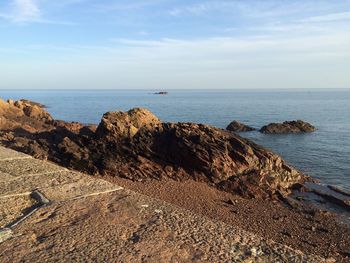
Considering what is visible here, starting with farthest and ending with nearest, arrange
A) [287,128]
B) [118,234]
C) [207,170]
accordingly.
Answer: [287,128]
[207,170]
[118,234]

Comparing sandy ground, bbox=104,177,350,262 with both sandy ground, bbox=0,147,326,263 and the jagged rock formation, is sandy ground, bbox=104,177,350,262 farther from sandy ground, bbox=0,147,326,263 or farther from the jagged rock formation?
sandy ground, bbox=0,147,326,263

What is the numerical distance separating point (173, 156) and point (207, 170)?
1899 mm

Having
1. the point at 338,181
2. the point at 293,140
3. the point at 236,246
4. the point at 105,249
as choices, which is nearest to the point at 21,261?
the point at 105,249

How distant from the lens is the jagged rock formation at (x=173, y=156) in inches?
710

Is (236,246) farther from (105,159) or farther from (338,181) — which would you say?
(338,181)

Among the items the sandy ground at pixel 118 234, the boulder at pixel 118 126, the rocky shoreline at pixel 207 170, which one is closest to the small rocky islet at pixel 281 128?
the rocky shoreline at pixel 207 170

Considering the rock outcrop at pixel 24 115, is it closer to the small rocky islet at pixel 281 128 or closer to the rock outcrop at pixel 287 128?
the small rocky islet at pixel 281 128

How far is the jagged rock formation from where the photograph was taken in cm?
1803

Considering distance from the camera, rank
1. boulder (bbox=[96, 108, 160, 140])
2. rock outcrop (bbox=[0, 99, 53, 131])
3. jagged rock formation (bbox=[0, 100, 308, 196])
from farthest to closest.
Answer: rock outcrop (bbox=[0, 99, 53, 131]) → boulder (bbox=[96, 108, 160, 140]) → jagged rock formation (bbox=[0, 100, 308, 196])

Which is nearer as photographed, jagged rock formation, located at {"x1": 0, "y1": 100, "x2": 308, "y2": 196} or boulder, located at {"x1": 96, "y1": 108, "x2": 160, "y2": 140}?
jagged rock formation, located at {"x1": 0, "y1": 100, "x2": 308, "y2": 196}

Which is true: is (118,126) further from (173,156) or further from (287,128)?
(287,128)

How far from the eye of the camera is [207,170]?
1889cm

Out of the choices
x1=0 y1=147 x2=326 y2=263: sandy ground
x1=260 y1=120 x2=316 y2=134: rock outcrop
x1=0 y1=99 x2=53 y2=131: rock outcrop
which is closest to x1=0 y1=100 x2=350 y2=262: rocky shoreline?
x1=0 y1=147 x2=326 y2=263: sandy ground

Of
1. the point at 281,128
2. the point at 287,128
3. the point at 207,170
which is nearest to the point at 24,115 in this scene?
→ the point at 207,170
